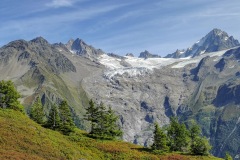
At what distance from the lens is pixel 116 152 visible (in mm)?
72812

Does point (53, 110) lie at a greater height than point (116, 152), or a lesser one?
greater

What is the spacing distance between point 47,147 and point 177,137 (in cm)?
4432

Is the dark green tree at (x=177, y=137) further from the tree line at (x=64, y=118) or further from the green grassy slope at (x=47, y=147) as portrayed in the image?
the tree line at (x=64, y=118)

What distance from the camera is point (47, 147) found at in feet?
202

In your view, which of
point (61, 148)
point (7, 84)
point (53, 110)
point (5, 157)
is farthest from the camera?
point (7, 84)

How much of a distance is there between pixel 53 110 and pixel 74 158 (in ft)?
99.2

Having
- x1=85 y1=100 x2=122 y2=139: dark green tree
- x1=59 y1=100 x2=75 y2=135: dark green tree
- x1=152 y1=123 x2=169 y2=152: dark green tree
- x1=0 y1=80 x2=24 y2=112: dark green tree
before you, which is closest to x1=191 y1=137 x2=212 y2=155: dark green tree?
x1=152 y1=123 x2=169 y2=152: dark green tree

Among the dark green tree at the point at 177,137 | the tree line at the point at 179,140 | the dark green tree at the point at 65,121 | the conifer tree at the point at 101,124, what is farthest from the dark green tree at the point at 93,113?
the dark green tree at the point at 177,137

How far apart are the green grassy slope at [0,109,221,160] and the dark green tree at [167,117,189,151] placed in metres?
13.2

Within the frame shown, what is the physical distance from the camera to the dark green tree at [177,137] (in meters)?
96.0

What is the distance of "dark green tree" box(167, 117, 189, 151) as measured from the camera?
9600 centimetres

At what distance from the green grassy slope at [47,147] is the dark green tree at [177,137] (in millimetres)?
13157

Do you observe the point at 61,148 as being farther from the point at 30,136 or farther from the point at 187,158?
the point at 187,158

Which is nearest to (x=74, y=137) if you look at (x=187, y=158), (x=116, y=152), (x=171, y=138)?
Answer: (x=116, y=152)
